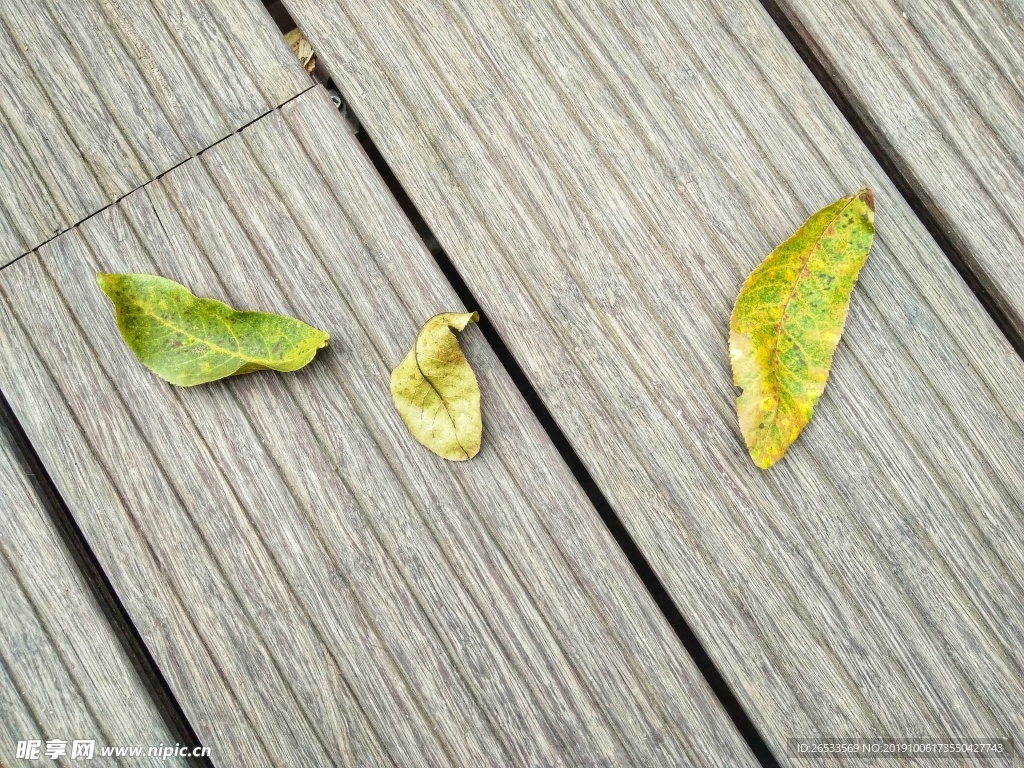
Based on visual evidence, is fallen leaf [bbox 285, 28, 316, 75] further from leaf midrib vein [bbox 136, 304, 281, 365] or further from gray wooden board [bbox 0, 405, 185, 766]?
gray wooden board [bbox 0, 405, 185, 766]

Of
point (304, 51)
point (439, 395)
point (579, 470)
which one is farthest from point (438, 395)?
point (304, 51)

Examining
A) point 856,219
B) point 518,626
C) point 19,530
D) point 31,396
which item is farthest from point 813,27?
point 19,530

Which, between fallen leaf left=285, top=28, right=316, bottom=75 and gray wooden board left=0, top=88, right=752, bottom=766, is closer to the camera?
gray wooden board left=0, top=88, right=752, bottom=766

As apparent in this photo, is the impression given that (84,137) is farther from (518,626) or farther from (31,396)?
(518,626)

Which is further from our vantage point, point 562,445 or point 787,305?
point 562,445

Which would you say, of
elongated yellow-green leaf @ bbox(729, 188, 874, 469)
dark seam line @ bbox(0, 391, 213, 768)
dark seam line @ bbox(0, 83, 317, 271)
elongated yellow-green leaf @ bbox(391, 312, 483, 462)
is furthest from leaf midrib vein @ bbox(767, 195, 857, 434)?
dark seam line @ bbox(0, 391, 213, 768)

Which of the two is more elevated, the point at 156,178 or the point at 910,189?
the point at 156,178

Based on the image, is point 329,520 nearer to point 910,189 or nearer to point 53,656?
point 53,656
